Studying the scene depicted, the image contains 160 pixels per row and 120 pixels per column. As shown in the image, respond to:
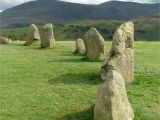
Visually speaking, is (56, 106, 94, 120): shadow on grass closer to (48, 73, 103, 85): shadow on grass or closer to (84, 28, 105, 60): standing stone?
(48, 73, 103, 85): shadow on grass

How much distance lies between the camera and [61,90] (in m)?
21.6

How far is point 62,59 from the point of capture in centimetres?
3231

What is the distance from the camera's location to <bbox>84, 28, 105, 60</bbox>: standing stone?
3147cm

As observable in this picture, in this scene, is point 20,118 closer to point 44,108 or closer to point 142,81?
point 44,108

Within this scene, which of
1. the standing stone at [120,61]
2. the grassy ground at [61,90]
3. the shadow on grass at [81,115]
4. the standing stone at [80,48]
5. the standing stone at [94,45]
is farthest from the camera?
the standing stone at [80,48]

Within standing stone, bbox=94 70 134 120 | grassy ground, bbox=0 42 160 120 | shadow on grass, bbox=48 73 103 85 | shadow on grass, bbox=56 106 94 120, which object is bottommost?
shadow on grass, bbox=56 106 94 120

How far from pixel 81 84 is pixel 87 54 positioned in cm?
941

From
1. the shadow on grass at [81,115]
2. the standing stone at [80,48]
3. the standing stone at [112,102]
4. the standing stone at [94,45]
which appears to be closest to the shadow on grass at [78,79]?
the shadow on grass at [81,115]

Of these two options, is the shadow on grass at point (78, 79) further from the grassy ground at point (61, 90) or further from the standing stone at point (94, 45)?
the standing stone at point (94, 45)

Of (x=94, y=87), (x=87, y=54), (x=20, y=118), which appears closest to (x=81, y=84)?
(x=94, y=87)

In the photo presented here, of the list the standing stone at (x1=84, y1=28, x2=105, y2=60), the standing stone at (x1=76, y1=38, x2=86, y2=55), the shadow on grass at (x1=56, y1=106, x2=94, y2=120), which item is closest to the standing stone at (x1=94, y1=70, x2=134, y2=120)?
the shadow on grass at (x1=56, y1=106, x2=94, y2=120)

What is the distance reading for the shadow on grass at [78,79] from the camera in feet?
76.2

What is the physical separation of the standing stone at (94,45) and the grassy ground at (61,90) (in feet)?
5.18

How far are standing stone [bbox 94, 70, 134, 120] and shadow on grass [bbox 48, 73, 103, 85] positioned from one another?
5.91 meters
